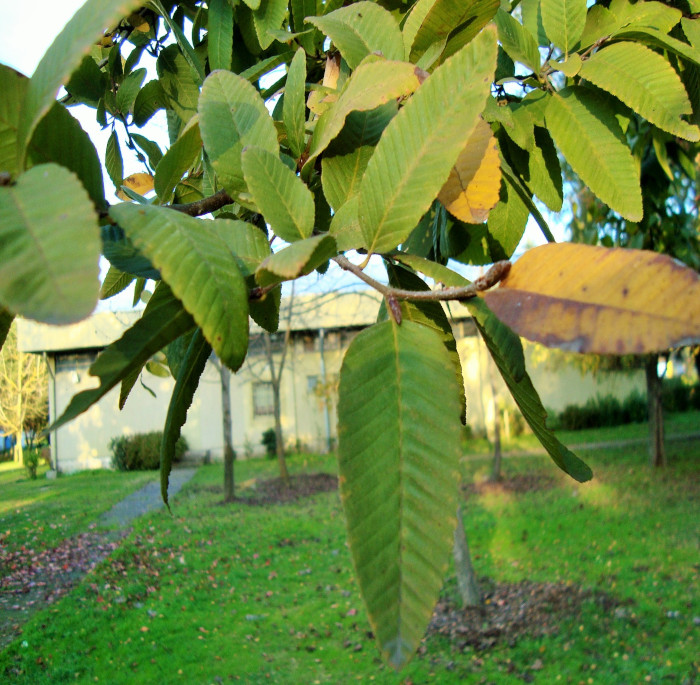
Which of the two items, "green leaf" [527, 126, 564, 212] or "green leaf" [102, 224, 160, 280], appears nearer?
"green leaf" [102, 224, 160, 280]

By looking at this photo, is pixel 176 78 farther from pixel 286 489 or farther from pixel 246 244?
pixel 286 489

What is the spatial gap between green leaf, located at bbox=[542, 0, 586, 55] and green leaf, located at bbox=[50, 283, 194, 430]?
0.54 m

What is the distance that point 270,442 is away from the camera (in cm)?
1115

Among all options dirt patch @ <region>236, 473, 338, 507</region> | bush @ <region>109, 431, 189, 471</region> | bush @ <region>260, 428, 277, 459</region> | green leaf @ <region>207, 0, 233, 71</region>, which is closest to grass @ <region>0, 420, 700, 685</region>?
dirt patch @ <region>236, 473, 338, 507</region>

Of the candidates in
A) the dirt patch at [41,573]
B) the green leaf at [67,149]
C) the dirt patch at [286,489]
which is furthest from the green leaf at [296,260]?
the dirt patch at [286,489]

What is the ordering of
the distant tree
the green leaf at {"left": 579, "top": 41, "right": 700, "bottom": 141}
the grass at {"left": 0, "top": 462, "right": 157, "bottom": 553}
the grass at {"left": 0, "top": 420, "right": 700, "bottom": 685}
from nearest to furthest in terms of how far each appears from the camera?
the green leaf at {"left": 579, "top": 41, "right": 700, "bottom": 141}
the distant tree
the grass at {"left": 0, "top": 420, "right": 700, "bottom": 685}
the grass at {"left": 0, "top": 462, "right": 157, "bottom": 553}

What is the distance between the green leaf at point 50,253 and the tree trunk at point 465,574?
4.07 meters

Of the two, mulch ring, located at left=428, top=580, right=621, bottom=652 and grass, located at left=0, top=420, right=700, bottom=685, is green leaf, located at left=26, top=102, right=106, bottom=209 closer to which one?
grass, located at left=0, top=420, right=700, bottom=685

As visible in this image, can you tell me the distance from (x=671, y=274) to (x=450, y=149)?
0.13 m

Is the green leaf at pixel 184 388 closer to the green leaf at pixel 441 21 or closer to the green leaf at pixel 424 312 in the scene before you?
the green leaf at pixel 424 312

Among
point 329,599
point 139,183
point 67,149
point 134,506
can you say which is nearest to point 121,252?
point 67,149

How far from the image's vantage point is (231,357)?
1.02 ft

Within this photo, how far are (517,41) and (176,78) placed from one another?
0.54m

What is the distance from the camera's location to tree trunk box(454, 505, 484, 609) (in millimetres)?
4102
